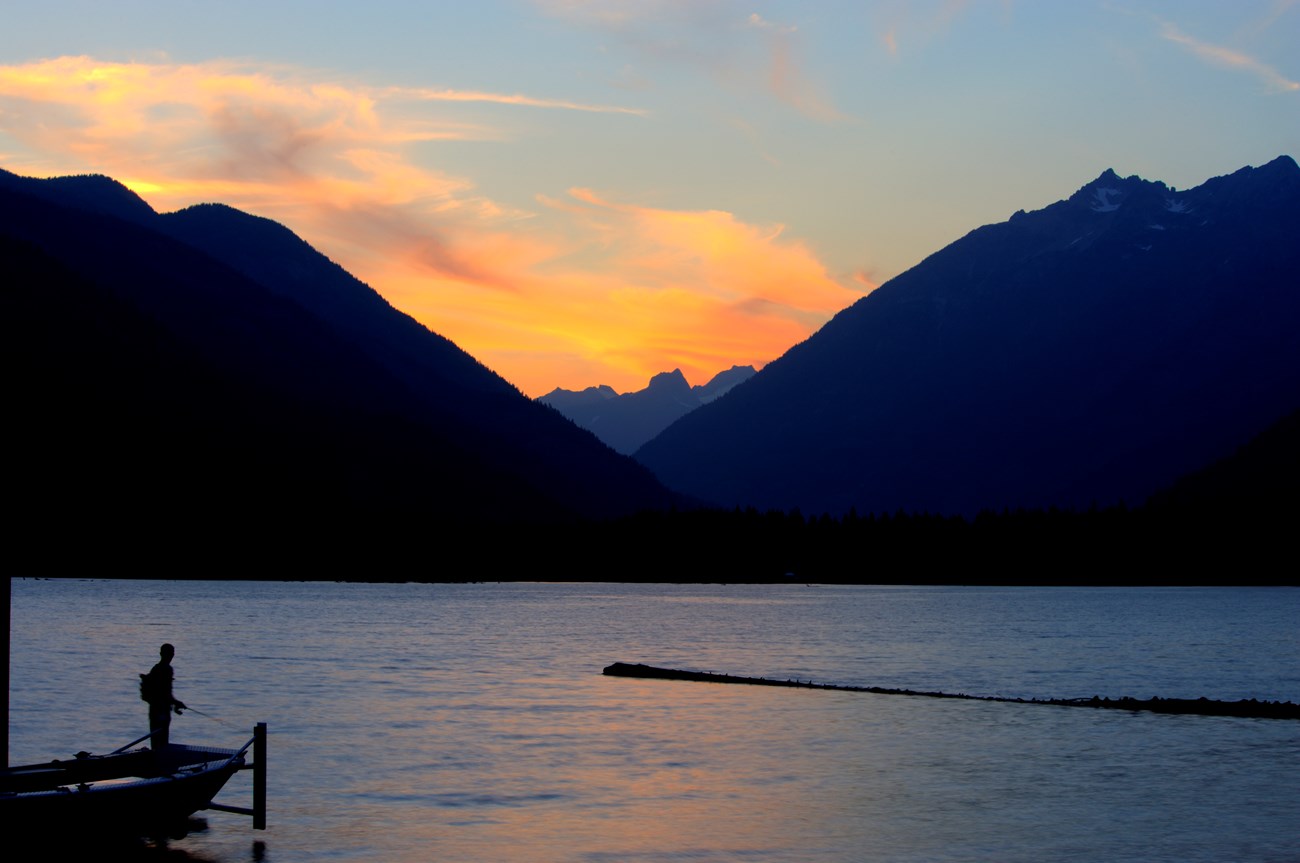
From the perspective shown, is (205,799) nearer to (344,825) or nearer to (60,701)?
(344,825)

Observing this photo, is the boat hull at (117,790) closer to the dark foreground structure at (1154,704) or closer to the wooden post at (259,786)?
the wooden post at (259,786)

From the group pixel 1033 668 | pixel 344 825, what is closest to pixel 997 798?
pixel 344 825

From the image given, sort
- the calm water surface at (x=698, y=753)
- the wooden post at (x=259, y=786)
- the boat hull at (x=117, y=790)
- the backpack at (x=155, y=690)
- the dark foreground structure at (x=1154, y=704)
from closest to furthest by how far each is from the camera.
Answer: the boat hull at (x=117, y=790), the calm water surface at (x=698, y=753), the wooden post at (x=259, y=786), the backpack at (x=155, y=690), the dark foreground structure at (x=1154, y=704)

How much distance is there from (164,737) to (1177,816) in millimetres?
27795

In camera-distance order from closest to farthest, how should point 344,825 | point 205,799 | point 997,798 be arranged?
point 205,799 < point 344,825 < point 997,798

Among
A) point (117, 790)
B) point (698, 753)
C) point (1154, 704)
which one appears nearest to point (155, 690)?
point (117, 790)

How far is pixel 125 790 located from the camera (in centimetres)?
3438

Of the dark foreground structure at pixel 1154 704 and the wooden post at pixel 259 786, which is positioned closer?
the wooden post at pixel 259 786

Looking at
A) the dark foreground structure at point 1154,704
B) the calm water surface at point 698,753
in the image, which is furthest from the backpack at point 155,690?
the dark foreground structure at point 1154,704

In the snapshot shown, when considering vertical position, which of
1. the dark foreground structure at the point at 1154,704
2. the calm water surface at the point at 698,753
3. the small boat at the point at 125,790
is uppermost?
the small boat at the point at 125,790

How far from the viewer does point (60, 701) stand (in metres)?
70.1

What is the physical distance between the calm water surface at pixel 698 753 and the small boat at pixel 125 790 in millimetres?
1118

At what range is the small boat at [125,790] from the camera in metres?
33.0

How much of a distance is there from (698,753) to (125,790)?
79.1ft
